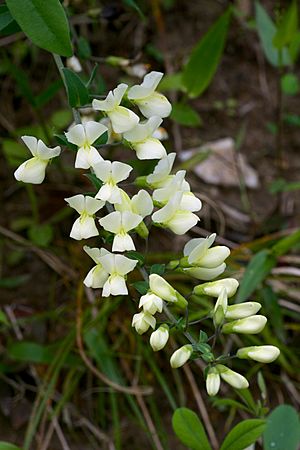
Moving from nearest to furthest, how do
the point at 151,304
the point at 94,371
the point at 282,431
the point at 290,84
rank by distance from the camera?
1. the point at 151,304
2. the point at 282,431
3. the point at 94,371
4. the point at 290,84

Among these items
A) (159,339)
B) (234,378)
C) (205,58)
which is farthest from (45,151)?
(205,58)

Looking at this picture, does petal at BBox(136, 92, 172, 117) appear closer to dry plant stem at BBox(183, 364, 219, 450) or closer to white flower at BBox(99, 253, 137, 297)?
white flower at BBox(99, 253, 137, 297)

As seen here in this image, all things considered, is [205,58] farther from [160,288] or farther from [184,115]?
[160,288]

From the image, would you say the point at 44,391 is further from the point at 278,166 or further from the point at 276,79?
the point at 276,79

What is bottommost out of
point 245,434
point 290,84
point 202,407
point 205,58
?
point 202,407

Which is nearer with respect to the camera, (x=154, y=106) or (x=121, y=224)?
(x=121, y=224)

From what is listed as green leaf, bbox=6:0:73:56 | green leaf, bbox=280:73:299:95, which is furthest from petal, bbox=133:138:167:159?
green leaf, bbox=280:73:299:95

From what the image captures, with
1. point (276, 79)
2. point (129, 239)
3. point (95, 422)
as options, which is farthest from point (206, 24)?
point (129, 239)

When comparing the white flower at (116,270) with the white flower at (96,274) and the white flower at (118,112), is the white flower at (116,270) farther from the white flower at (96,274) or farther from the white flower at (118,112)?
the white flower at (118,112)
